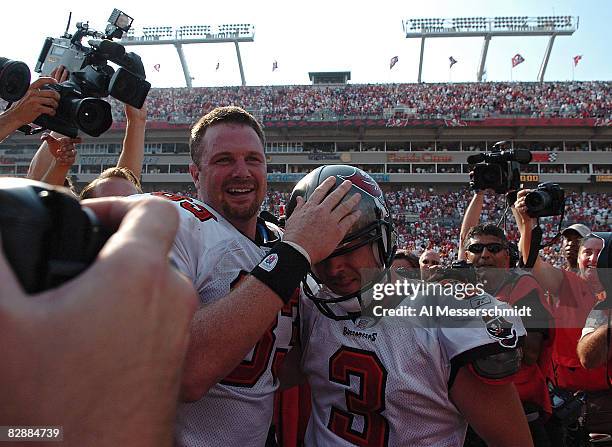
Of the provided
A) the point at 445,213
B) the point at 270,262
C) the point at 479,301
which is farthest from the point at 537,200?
the point at 445,213

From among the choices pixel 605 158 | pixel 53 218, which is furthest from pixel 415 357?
pixel 605 158

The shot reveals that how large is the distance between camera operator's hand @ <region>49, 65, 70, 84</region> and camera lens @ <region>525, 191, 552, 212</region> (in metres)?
3.49

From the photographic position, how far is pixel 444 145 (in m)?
35.5

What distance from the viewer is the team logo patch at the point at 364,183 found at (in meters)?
1.69

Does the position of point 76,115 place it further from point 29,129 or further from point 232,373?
point 232,373

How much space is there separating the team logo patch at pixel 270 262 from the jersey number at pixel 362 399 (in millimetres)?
576

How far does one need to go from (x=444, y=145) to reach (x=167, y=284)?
37.0 m

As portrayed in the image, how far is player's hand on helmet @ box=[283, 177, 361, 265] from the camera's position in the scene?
4.43 feet

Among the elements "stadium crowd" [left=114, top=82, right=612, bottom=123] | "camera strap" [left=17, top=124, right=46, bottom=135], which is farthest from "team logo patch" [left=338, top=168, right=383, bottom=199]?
"stadium crowd" [left=114, top=82, right=612, bottom=123]

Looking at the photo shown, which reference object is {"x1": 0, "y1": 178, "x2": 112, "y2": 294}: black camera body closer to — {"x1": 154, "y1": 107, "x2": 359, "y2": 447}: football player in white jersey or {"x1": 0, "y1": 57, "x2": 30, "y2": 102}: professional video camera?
{"x1": 154, "y1": 107, "x2": 359, "y2": 447}: football player in white jersey

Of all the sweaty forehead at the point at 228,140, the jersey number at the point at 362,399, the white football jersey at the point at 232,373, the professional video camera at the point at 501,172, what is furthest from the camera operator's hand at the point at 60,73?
the professional video camera at the point at 501,172

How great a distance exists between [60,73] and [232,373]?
8.54 ft

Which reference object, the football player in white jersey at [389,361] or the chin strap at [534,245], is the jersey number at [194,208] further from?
the chin strap at [534,245]

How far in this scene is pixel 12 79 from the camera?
105 inches
